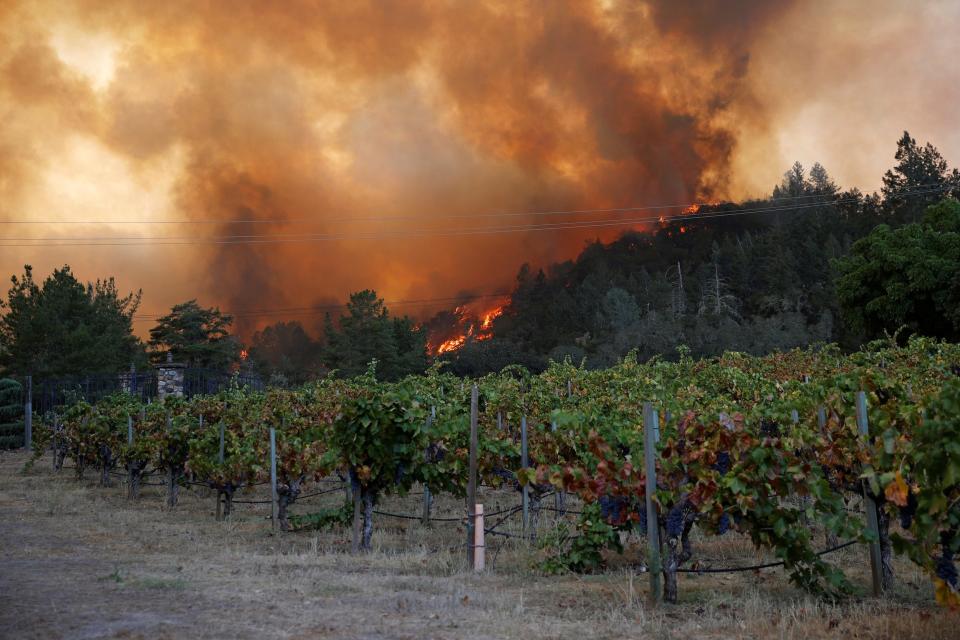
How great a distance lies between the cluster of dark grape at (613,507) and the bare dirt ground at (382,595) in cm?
61

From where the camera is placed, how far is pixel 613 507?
24.3 feet

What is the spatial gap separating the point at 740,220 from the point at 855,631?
8368 centimetres

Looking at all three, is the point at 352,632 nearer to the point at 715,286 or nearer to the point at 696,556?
the point at 696,556

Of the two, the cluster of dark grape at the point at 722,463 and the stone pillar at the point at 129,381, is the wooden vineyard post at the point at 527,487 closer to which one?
the cluster of dark grape at the point at 722,463

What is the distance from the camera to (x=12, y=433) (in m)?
27.6

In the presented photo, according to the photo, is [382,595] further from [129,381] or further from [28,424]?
[129,381]

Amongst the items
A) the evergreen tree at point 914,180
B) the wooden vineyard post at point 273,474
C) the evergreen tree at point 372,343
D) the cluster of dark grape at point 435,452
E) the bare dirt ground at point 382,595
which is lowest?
the bare dirt ground at point 382,595

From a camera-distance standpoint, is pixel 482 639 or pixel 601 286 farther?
pixel 601 286

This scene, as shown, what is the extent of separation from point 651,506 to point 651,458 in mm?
411

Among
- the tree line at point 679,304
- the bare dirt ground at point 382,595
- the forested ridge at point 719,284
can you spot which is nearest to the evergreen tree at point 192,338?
the tree line at point 679,304

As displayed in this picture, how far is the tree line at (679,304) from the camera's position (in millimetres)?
28453

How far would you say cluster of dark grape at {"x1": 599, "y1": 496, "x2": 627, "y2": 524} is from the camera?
729 cm

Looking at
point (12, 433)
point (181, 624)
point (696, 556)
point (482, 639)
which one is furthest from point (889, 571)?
point (12, 433)

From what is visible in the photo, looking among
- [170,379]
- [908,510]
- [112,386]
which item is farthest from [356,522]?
[112,386]
